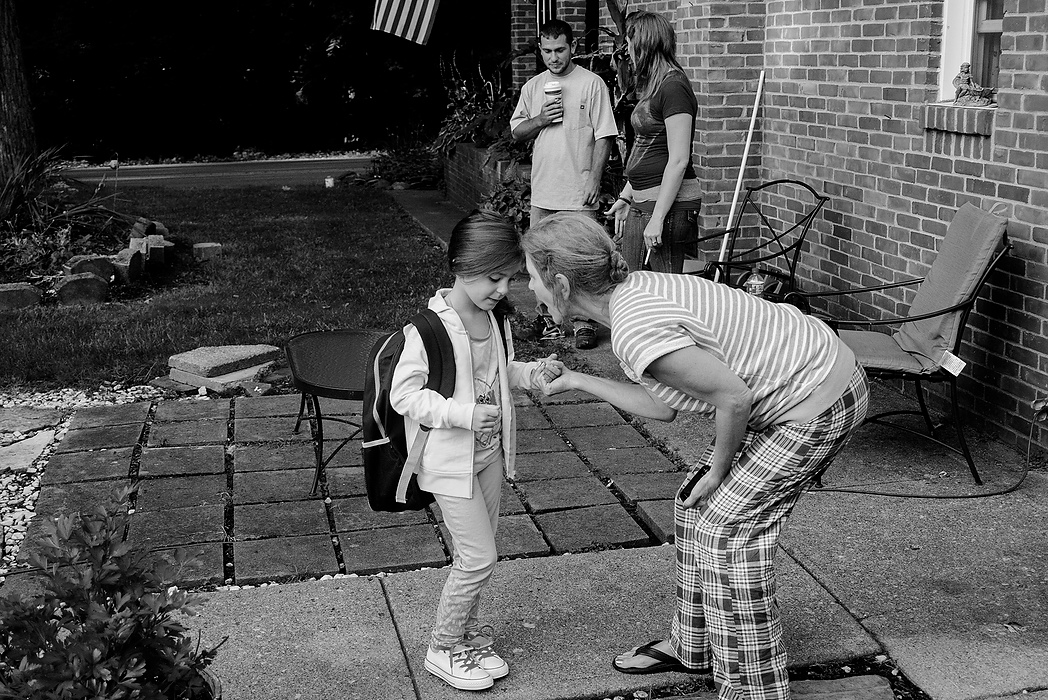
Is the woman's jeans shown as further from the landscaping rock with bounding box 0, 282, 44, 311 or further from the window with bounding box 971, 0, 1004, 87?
the landscaping rock with bounding box 0, 282, 44, 311

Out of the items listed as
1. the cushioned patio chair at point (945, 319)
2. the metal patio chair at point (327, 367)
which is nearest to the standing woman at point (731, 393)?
the metal patio chair at point (327, 367)

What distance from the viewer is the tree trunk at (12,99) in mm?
10625

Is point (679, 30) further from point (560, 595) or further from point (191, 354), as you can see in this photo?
point (560, 595)

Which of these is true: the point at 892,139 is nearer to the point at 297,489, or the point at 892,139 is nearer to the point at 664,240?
the point at 664,240

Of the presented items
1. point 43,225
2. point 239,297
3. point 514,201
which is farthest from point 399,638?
point 43,225

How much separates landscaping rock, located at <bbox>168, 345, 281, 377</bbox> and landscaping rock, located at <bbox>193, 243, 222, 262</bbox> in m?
3.95

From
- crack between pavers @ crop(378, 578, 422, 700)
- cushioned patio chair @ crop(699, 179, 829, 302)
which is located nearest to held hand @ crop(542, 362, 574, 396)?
crack between pavers @ crop(378, 578, 422, 700)

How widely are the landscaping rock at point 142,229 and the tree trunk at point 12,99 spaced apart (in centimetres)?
117

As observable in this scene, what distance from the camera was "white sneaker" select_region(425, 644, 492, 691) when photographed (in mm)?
3141

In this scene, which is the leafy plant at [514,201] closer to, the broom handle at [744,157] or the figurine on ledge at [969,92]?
the broom handle at [744,157]

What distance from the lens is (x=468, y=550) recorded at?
307 centimetres

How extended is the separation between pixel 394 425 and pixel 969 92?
11.6 feet

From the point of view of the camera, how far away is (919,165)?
557 cm

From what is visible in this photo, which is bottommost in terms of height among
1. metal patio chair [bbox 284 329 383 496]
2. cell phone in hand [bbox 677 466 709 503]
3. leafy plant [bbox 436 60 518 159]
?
metal patio chair [bbox 284 329 383 496]
